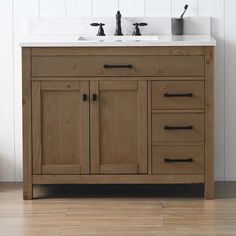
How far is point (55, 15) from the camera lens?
14.9 ft

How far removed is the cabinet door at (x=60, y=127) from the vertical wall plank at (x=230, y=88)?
892mm

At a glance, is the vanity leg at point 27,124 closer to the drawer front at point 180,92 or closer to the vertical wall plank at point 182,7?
the drawer front at point 180,92

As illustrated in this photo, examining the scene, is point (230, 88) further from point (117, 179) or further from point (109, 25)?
point (117, 179)

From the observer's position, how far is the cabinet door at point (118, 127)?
4.07 metres

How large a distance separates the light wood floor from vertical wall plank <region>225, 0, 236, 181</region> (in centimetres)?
17

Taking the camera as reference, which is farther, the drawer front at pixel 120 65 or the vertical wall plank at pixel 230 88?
the vertical wall plank at pixel 230 88

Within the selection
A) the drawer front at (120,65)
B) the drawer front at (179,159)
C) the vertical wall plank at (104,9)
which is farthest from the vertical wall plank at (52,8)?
the drawer front at (179,159)

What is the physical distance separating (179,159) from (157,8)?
0.93 meters

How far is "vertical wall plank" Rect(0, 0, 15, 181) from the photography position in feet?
14.9

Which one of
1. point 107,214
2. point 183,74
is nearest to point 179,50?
point 183,74

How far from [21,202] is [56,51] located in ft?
2.52

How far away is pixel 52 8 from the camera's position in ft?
14.9

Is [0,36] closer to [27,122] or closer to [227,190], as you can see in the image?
[27,122]

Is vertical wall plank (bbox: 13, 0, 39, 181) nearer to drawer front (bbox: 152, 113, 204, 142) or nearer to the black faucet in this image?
the black faucet
